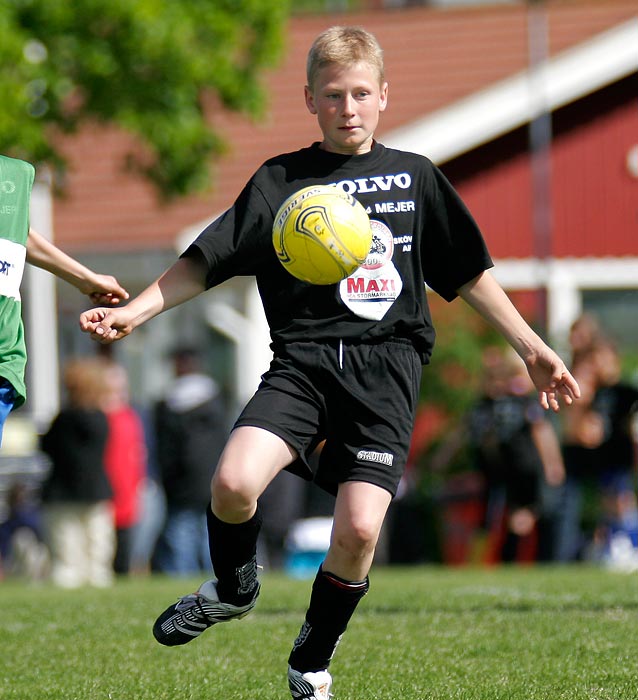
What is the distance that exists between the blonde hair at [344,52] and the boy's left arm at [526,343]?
2.77 feet

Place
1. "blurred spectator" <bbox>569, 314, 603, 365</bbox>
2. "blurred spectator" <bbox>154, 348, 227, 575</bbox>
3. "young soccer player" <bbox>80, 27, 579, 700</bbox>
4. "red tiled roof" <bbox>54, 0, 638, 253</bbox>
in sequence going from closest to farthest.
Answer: "young soccer player" <bbox>80, 27, 579, 700</bbox>, "blurred spectator" <bbox>569, 314, 603, 365</bbox>, "blurred spectator" <bbox>154, 348, 227, 575</bbox>, "red tiled roof" <bbox>54, 0, 638, 253</bbox>

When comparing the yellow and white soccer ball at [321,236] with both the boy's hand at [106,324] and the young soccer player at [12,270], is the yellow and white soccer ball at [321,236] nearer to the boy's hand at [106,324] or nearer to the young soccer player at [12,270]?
the boy's hand at [106,324]

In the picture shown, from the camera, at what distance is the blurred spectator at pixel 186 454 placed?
13.7m

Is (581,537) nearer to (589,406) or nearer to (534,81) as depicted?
(589,406)

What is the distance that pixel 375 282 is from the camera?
5047 millimetres

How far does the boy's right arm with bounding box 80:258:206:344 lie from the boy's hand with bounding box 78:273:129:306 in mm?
405

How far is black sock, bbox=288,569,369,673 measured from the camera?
4.95 metres

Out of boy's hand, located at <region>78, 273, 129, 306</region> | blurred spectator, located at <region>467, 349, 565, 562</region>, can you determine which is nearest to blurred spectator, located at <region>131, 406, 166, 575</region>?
blurred spectator, located at <region>467, 349, 565, 562</region>

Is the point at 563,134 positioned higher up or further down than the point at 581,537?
higher up

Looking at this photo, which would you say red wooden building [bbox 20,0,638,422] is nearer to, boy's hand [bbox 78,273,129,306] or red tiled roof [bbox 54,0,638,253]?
red tiled roof [bbox 54,0,638,253]

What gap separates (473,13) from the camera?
2238 centimetres

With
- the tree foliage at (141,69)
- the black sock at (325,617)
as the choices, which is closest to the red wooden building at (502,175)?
the tree foliage at (141,69)

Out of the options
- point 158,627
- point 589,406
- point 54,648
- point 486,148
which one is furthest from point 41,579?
point 158,627

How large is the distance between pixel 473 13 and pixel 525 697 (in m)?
18.6
